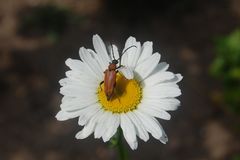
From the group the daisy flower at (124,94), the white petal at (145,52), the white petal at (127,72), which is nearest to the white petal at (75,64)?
the daisy flower at (124,94)

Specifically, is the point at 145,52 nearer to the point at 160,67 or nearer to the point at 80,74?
the point at 160,67

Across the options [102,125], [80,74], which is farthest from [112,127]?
[80,74]

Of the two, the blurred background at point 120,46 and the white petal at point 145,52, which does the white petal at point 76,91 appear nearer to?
the white petal at point 145,52

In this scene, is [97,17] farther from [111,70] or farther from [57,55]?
[111,70]

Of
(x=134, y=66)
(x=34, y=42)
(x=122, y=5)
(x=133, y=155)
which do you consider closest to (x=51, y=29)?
(x=34, y=42)

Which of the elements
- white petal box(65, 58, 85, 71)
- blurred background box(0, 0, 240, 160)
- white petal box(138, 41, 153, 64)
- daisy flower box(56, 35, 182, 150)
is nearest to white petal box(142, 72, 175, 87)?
daisy flower box(56, 35, 182, 150)

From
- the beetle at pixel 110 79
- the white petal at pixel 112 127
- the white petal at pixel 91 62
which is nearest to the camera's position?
the white petal at pixel 112 127

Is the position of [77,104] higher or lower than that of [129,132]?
higher
